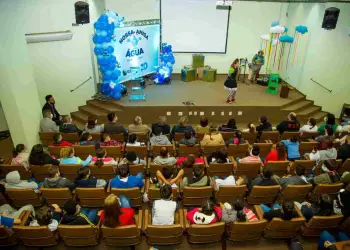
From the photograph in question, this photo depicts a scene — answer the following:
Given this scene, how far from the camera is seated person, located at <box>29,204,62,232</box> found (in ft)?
11.2

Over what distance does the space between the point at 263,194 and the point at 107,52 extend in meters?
5.33

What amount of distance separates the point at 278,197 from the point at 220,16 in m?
7.50

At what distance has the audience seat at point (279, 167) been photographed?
4.91 m

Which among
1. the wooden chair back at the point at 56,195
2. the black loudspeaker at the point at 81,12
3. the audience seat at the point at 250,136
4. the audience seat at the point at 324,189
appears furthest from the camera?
the black loudspeaker at the point at 81,12

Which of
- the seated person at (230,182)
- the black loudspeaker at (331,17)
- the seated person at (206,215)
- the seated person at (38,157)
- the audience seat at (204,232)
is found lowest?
the audience seat at (204,232)

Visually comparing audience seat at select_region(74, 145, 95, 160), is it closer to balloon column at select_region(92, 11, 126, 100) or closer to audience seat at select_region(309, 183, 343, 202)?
balloon column at select_region(92, 11, 126, 100)

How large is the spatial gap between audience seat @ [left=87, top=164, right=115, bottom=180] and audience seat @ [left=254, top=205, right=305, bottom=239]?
7.74 feet

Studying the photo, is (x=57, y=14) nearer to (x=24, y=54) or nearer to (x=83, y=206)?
(x=24, y=54)

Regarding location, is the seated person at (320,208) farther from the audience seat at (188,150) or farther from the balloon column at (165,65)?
the balloon column at (165,65)

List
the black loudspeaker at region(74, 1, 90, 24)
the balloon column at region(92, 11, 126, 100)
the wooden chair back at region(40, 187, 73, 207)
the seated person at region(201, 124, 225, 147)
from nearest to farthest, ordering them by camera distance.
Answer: the wooden chair back at region(40, 187, 73, 207) < the seated person at region(201, 124, 225, 147) < the black loudspeaker at region(74, 1, 90, 24) < the balloon column at region(92, 11, 126, 100)

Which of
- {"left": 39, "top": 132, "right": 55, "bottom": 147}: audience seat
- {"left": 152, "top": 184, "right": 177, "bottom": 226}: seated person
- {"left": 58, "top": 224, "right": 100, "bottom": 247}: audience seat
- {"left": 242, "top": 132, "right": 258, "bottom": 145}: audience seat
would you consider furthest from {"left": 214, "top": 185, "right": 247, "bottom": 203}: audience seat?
{"left": 39, "top": 132, "right": 55, "bottom": 147}: audience seat

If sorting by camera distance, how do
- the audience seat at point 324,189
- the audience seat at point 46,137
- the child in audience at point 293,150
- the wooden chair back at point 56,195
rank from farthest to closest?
the audience seat at point 46,137, the child in audience at point 293,150, the audience seat at point 324,189, the wooden chair back at point 56,195

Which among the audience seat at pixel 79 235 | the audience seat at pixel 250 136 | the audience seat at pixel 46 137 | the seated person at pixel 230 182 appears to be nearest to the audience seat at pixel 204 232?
the seated person at pixel 230 182

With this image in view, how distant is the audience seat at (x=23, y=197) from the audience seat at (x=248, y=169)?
126 inches
